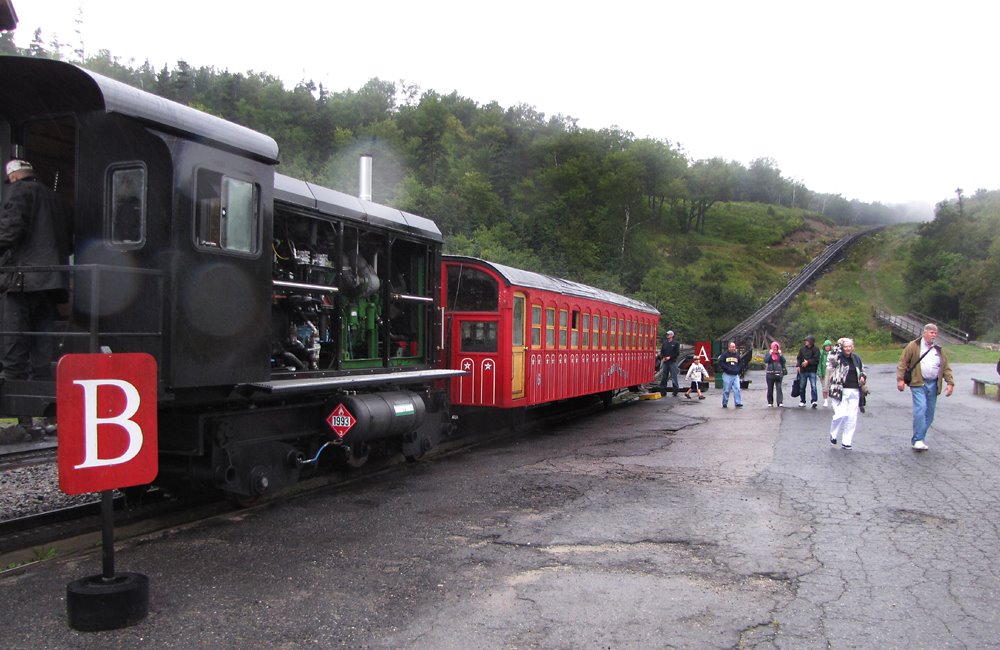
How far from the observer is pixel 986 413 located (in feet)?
51.4

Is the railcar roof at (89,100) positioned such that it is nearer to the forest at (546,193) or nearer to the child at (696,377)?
the child at (696,377)

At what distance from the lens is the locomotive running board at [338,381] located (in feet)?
19.9

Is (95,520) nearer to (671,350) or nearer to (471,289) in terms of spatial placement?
(471,289)

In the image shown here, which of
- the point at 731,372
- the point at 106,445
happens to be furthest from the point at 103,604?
the point at 731,372

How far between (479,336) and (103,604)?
763 cm

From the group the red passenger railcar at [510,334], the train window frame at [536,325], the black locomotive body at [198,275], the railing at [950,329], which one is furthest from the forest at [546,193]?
the black locomotive body at [198,275]

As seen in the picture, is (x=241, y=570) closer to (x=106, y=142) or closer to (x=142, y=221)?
(x=142, y=221)

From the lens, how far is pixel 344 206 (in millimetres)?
7852

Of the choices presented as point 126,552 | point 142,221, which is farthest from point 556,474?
point 142,221

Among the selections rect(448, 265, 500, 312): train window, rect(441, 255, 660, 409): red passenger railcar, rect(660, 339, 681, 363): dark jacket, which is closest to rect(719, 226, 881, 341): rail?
rect(660, 339, 681, 363): dark jacket

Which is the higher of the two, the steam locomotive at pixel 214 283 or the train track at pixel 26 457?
the steam locomotive at pixel 214 283

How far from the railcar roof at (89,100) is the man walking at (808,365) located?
14.3m

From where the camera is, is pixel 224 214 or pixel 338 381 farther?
pixel 338 381

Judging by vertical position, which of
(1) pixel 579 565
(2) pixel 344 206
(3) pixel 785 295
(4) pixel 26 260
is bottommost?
(1) pixel 579 565
